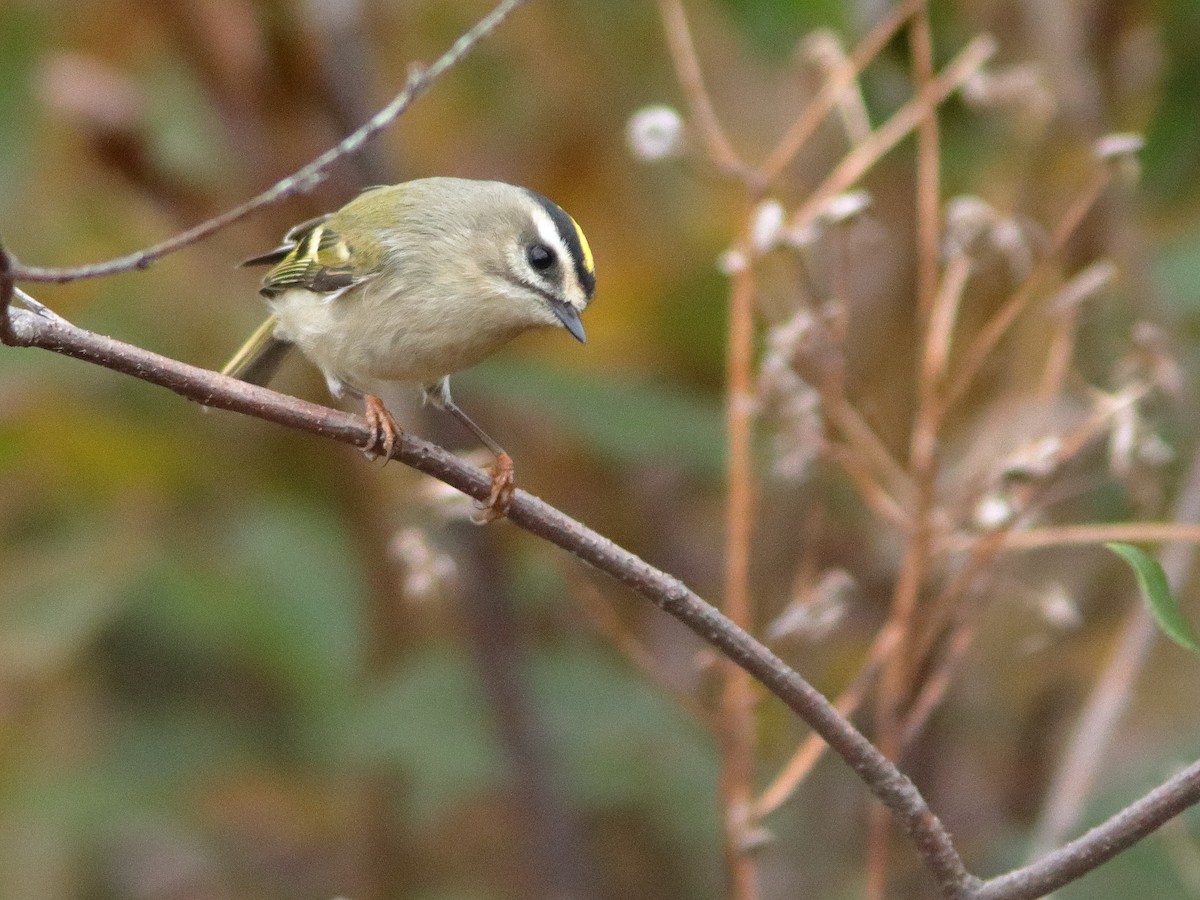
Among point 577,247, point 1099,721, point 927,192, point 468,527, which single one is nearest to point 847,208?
point 927,192

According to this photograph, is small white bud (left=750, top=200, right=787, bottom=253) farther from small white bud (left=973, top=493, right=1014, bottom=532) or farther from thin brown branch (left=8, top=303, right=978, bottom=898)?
thin brown branch (left=8, top=303, right=978, bottom=898)

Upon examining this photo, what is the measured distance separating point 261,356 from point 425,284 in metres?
0.47

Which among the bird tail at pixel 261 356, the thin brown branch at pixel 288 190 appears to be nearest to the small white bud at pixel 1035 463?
the thin brown branch at pixel 288 190

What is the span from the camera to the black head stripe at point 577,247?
201 centimetres

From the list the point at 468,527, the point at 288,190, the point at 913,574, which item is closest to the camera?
the point at 288,190

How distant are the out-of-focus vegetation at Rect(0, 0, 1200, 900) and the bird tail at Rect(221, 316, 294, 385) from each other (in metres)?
0.40

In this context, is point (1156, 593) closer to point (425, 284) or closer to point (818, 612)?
point (818, 612)

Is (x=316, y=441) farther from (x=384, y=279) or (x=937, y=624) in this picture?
(x=937, y=624)

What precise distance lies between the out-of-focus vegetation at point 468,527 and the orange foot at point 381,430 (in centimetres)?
74

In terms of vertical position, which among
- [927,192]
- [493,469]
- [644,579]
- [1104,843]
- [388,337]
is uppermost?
[388,337]

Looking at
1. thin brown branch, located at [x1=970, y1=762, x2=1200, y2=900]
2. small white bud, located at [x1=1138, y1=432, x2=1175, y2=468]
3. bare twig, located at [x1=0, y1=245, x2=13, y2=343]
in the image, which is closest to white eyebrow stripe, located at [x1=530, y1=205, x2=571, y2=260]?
small white bud, located at [x1=1138, y1=432, x2=1175, y2=468]

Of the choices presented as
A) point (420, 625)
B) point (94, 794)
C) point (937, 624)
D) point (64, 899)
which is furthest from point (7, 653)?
point (937, 624)

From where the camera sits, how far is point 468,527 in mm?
2982

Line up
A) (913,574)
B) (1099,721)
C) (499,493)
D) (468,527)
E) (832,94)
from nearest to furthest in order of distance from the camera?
1. (499,493)
2. (913,574)
3. (832,94)
4. (1099,721)
5. (468,527)
